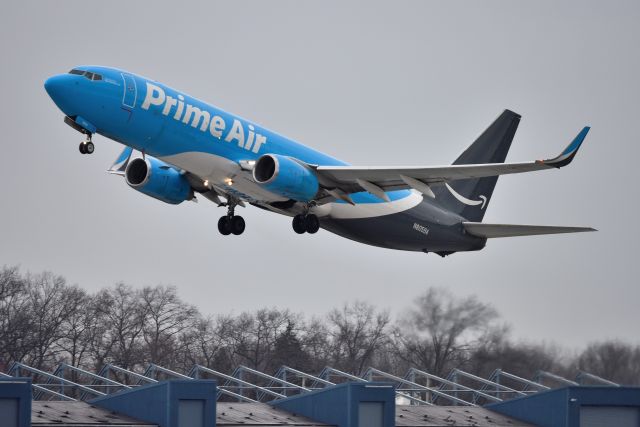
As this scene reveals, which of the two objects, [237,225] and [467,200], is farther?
[467,200]

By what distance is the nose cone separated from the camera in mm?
44250

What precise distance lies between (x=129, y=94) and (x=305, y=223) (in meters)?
8.40

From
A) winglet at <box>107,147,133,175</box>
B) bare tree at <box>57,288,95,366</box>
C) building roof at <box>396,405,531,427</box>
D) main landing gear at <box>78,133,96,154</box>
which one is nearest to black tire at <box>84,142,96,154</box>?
main landing gear at <box>78,133,96,154</box>

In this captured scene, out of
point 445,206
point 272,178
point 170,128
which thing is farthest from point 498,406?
point 170,128

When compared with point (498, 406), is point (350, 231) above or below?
above

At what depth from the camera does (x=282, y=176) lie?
150ft

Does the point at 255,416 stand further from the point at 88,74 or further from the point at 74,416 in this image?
the point at 88,74

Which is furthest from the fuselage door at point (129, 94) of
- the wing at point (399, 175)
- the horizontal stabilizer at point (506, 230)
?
the horizontal stabilizer at point (506, 230)

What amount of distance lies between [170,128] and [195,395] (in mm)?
9043

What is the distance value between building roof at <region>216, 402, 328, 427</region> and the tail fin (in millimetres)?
12169

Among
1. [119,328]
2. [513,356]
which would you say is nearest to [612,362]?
[513,356]

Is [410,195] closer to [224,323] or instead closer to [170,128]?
[170,128]

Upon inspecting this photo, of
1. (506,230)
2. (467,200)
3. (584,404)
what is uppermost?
(467,200)

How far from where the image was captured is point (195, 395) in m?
43.3
